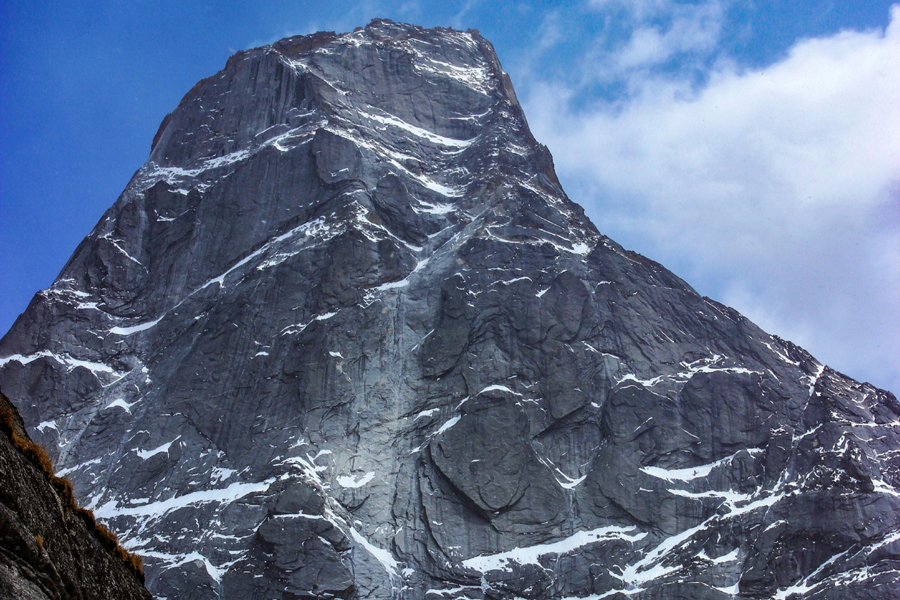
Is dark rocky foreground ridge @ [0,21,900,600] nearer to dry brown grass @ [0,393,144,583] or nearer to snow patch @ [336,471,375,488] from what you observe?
snow patch @ [336,471,375,488]

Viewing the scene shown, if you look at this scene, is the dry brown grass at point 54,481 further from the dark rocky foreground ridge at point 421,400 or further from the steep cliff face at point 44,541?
the dark rocky foreground ridge at point 421,400

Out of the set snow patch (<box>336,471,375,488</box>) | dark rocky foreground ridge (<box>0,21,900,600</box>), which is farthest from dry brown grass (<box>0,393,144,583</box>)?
snow patch (<box>336,471,375,488</box>)

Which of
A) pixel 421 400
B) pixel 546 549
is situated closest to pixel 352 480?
pixel 421 400

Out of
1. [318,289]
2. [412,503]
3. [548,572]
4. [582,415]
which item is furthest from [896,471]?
[318,289]

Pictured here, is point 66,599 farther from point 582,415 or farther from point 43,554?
point 582,415

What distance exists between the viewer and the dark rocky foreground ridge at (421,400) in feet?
197

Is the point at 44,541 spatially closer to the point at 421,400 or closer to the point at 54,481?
the point at 54,481

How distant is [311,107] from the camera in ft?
302

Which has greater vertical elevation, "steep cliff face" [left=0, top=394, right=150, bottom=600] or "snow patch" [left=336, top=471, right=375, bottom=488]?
"snow patch" [left=336, top=471, right=375, bottom=488]

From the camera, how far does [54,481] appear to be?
14.4 metres

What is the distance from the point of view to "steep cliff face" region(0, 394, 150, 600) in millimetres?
12133

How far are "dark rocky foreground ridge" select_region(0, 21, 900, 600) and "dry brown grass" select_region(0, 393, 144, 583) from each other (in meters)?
43.0

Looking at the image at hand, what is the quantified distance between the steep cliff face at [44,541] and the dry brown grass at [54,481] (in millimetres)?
15

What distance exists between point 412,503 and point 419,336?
15.6 m
